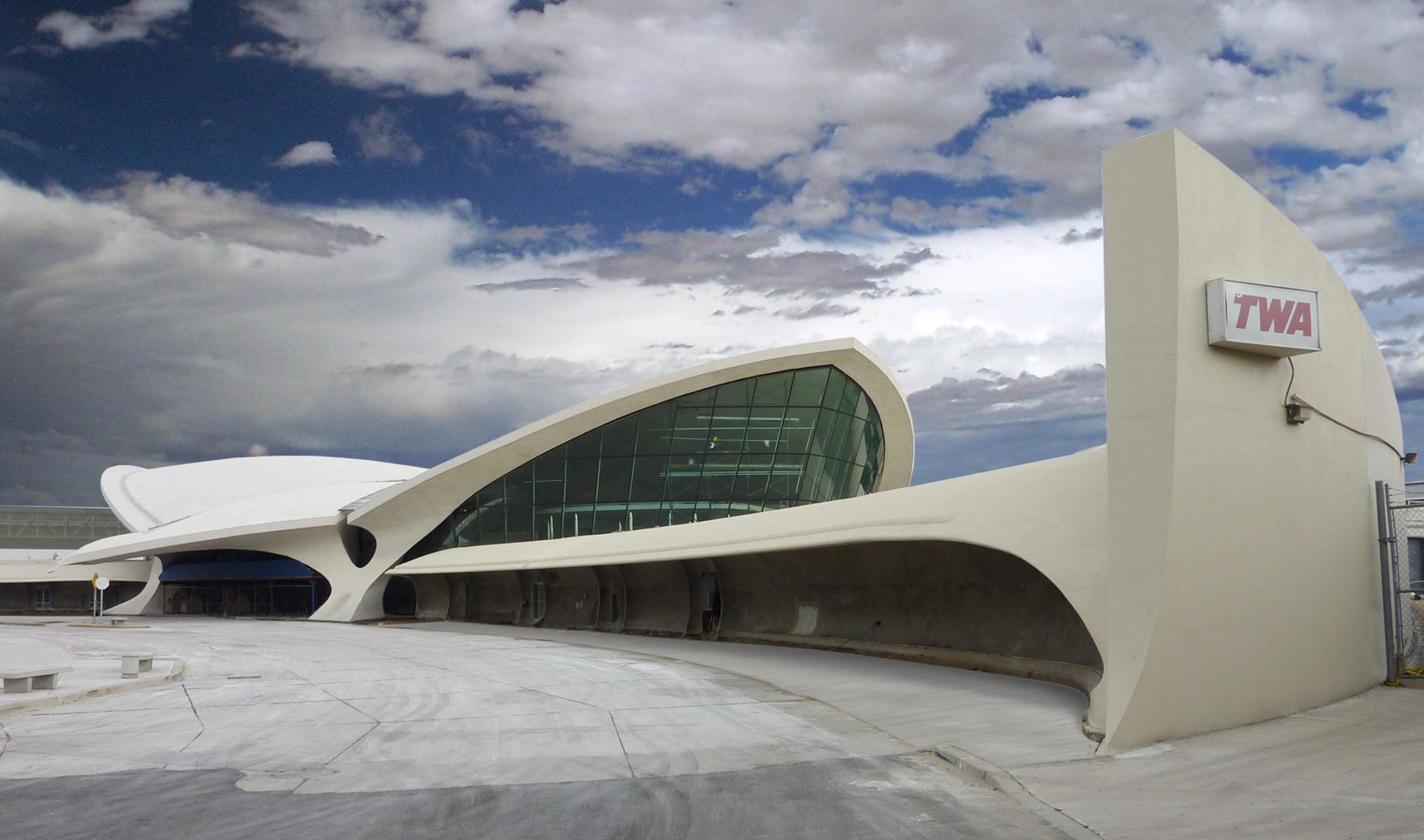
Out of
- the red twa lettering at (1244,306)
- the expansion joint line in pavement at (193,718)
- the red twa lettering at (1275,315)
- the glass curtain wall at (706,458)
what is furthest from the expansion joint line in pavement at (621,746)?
the glass curtain wall at (706,458)

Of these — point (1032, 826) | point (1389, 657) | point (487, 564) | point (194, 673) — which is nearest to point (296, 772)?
point (1032, 826)

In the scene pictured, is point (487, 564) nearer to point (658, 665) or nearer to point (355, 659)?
point (355, 659)

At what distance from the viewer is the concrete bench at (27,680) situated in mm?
13859

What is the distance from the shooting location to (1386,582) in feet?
39.2

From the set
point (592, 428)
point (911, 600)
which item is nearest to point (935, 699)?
point (911, 600)

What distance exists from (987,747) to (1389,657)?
20.5 feet

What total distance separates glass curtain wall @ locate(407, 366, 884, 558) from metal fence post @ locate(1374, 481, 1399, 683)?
2102 centimetres

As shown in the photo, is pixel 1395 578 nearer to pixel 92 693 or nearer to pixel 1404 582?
pixel 1404 582

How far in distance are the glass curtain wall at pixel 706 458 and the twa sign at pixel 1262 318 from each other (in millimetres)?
22423

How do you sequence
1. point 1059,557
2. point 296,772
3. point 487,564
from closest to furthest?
point 296,772 → point 1059,557 → point 487,564

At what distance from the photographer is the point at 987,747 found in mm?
9148

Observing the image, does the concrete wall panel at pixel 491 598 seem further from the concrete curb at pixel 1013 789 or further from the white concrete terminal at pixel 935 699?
the concrete curb at pixel 1013 789

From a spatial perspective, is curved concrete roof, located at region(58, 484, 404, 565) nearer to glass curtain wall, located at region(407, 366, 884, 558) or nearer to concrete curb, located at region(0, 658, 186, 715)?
glass curtain wall, located at region(407, 366, 884, 558)

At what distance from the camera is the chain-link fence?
1194cm
